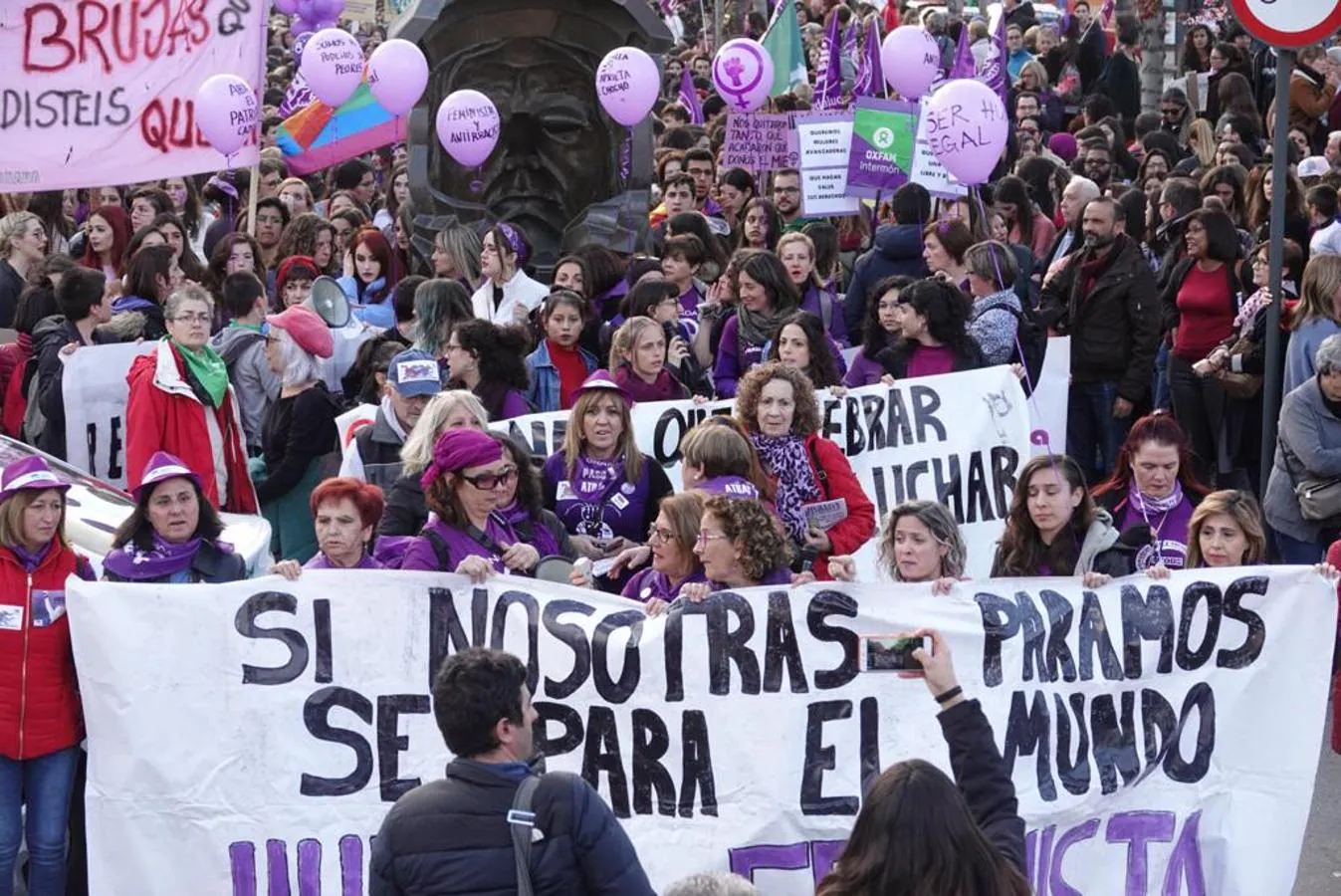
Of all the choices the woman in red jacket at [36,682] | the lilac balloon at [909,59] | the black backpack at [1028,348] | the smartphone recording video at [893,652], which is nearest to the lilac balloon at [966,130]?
the black backpack at [1028,348]

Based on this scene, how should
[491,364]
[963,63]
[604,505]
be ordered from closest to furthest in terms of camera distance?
[604,505], [491,364], [963,63]

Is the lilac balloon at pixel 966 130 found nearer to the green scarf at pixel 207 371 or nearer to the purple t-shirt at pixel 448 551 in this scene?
the green scarf at pixel 207 371

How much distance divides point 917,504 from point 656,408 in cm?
258

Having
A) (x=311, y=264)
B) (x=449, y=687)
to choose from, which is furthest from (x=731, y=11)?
(x=449, y=687)

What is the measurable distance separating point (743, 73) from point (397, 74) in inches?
92.5

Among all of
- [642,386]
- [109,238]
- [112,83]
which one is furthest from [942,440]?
[112,83]

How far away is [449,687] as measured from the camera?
16.7ft

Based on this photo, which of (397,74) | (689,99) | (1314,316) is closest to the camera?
(1314,316)

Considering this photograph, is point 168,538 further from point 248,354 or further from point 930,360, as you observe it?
point 930,360

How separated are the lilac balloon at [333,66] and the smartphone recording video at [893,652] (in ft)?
35.9

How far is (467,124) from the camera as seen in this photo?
45.2ft

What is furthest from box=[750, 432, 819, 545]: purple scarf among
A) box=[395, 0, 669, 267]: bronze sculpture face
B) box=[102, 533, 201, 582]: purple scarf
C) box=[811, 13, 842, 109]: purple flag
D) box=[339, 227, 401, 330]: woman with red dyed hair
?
box=[811, 13, 842, 109]: purple flag

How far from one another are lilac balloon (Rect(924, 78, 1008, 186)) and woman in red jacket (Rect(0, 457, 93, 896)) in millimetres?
6545

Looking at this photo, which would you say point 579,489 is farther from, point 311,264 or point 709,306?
point 311,264
